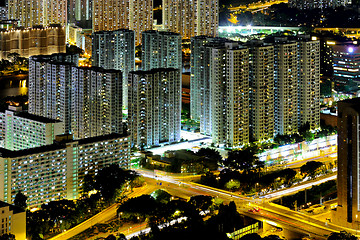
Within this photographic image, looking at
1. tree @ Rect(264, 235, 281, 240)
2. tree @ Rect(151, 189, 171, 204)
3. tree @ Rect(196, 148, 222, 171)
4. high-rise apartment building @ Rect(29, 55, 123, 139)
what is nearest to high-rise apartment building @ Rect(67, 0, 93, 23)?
high-rise apartment building @ Rect(29, 55, 123, 139)

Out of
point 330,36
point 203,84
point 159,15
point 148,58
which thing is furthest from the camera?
point 159,15

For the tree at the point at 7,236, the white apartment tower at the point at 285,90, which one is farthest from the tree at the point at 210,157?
the tree at the point at 7,236

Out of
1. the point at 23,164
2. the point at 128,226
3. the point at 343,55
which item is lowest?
the point at 128,226

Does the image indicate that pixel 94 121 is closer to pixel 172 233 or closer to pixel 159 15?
pixel 172 233

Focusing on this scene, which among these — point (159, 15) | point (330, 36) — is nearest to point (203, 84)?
point (330, 36)

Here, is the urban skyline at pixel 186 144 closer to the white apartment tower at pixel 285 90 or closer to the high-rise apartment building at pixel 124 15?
the white apartment tower at pixel 285 90

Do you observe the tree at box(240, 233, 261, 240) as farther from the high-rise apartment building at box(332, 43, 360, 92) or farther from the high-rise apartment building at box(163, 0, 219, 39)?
the high-rise apartment building at box(163, 0, 219, 39)

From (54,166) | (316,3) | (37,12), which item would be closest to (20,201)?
(54,166)
